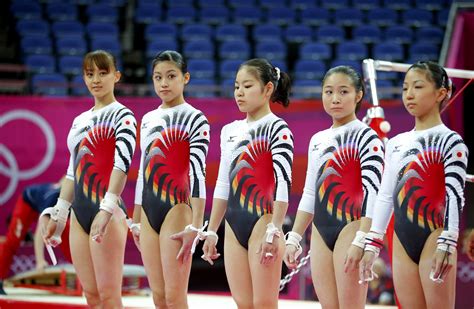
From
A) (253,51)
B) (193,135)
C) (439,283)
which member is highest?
(253,51)

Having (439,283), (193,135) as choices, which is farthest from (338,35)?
(439,283)

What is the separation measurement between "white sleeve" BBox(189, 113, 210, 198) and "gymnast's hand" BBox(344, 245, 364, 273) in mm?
945

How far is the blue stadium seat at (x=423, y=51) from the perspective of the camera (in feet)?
40.4

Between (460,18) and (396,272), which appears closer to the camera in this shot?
(396,272)

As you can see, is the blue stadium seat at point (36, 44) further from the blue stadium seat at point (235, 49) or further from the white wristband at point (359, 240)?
the white wristband at point (359, 240)

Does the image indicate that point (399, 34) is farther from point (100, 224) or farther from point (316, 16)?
point (100, 224)

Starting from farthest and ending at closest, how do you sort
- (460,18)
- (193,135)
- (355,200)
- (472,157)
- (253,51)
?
(253,51), (460,18), (472,157), (193,135), (355,200)

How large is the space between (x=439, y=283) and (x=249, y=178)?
1.24 m

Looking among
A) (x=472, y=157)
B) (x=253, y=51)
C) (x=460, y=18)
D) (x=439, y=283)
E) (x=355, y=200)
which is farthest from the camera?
(x=253, y=51)

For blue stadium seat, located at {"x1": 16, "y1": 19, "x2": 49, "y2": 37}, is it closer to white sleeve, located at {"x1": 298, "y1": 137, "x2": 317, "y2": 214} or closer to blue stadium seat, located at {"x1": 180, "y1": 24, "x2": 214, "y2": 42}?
blue stadium seat, located at {"x1": 180, "y1": 24, "x2": 214, "y2": 42}

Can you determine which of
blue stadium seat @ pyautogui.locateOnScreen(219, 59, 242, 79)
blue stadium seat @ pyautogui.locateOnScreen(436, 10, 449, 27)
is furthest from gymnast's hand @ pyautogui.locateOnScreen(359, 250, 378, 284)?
blue stadium seat @ pyautogui.locateOnScreen(436, 10, 449, 27)

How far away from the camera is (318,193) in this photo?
184 inches

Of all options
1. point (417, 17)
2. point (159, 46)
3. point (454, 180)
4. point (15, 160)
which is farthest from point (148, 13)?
point (454, 180)

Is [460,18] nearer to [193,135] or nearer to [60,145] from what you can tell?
[60,145]
